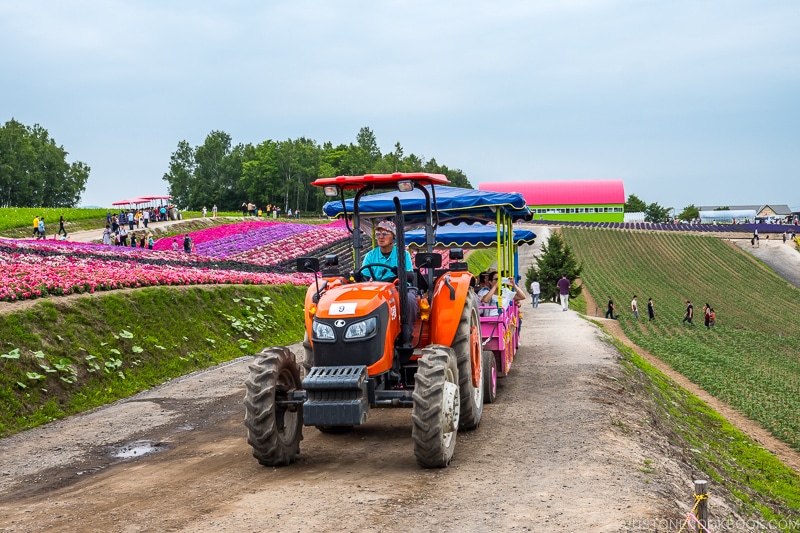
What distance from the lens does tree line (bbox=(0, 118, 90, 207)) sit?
9181 centimetres

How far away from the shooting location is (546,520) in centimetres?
651

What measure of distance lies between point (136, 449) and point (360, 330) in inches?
163

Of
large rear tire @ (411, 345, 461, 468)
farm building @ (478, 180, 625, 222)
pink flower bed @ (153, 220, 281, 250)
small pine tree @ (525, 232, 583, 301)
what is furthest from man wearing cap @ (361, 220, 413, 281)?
farm building @ (478, 180, 625, 222)

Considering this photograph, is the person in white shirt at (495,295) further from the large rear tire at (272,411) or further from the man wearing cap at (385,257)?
the large rear tire at (272,411)

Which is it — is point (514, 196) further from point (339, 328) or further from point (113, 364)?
point (113, 364)

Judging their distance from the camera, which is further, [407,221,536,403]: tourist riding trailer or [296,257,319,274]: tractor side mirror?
[407,221,536,403]: tourist riding trailer

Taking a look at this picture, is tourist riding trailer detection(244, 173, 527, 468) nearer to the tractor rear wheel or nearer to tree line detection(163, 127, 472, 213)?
the tractor rear wheel

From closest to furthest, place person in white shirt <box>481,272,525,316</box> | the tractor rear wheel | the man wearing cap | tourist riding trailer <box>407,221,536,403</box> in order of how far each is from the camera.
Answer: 1. the man wearing cap
2. the tractor rear wheel
3. tourist riding trailer <box>407,221,536,403</box>
4. person in white shirt <box>481,272,525,316</box>

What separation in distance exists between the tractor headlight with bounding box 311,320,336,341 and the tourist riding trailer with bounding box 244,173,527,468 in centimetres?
1

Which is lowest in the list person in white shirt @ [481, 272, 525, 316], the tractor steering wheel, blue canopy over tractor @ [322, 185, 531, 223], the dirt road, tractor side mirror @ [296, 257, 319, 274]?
the dirt road

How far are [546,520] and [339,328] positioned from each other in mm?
2864

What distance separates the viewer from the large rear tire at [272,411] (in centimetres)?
817

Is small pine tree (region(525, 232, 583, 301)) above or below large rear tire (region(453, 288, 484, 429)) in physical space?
below

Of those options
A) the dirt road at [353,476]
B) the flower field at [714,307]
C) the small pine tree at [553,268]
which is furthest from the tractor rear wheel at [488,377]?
the small pine tree at [553,268]
